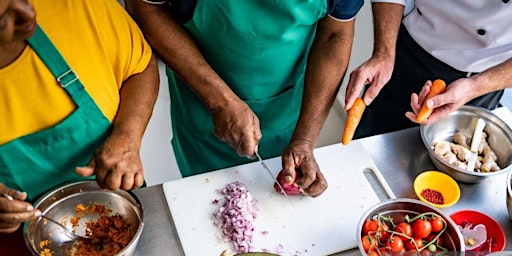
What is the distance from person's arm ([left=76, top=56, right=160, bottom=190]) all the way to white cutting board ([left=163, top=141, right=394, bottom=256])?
0.50ft

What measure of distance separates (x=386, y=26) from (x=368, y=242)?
748 millimetres

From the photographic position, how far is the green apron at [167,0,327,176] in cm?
137

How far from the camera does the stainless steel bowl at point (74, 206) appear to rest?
1181 mm

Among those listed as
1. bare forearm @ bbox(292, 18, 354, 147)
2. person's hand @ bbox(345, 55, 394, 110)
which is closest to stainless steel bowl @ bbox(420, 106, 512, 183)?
person's hand @ bbox(345, 55, 394, 110)

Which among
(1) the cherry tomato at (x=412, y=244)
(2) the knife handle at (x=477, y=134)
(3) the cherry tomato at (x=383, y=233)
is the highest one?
(3) the cherry tomato at (x=383, y=233)

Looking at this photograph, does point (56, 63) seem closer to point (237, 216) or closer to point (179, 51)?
point (179, 51)

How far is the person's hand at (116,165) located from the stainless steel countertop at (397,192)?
0.12 metres

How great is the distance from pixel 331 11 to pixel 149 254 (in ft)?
2.49

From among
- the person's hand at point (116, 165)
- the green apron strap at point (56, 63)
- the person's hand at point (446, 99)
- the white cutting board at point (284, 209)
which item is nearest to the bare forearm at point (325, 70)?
the white cutting board at point (284, 209)

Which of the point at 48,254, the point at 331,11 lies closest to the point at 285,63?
the point at 331,11

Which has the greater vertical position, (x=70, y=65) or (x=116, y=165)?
(x=70, y=65)

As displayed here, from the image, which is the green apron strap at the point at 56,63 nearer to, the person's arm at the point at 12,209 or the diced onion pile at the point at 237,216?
the person's arm at the point at 12,209

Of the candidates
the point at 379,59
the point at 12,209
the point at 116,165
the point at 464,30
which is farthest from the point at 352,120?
the point at 12,209

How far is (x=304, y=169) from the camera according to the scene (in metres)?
1.35
